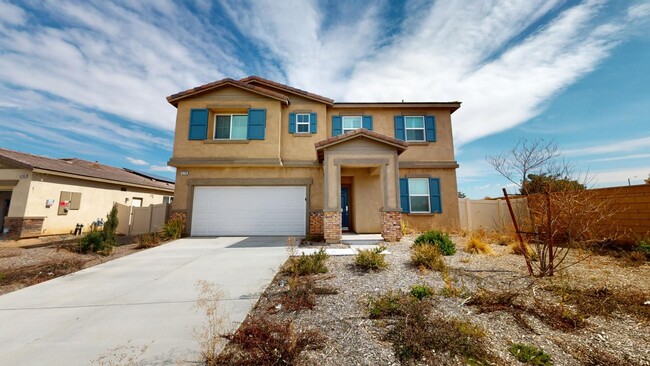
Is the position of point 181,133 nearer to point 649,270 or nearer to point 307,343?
point 307,343

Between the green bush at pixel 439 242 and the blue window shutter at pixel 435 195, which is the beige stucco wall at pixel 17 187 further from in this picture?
the blue window shutter at pixel 435 195

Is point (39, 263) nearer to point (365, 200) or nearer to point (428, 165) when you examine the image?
point (365, 200)

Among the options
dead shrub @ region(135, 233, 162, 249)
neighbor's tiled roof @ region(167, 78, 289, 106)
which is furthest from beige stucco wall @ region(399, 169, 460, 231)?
dead shrub @ region(135, 233, 162, 249)

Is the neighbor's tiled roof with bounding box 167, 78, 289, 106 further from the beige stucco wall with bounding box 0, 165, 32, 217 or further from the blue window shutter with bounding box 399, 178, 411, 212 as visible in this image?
the beige stucco wall with bounding box 0, 165, 32, 217

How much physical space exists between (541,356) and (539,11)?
9.56 meters

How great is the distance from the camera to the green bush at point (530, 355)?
2.79 m

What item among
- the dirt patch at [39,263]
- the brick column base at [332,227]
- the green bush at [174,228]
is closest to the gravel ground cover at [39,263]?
the dirt patch at [39,263]

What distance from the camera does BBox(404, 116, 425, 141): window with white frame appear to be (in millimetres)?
13961

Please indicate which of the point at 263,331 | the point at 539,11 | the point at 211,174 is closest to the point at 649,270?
A: the point at 539,11

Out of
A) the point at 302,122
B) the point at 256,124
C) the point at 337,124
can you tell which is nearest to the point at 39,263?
the point at 256,124

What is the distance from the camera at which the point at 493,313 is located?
3891 millimetres

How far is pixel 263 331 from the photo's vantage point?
124 inches

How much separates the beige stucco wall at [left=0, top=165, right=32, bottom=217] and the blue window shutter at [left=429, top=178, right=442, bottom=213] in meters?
19.9

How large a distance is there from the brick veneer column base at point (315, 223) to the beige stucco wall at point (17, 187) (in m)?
13.6
